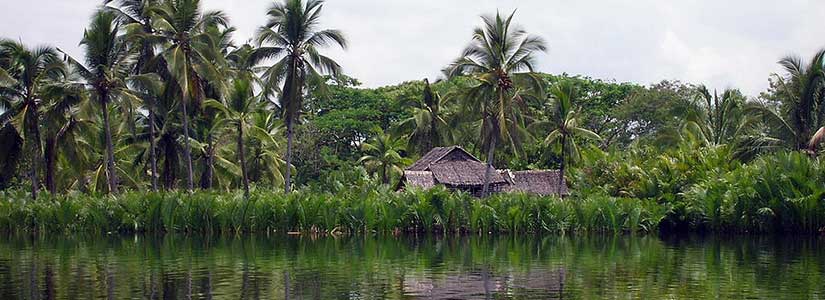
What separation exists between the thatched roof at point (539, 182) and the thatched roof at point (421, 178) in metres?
6.21

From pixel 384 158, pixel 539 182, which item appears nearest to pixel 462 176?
pixel 539 182

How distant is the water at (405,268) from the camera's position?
19.1 metres

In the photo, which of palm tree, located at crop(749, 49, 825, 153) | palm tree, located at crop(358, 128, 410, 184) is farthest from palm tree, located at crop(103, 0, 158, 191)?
palm tree, located at crop(749, 49, 825, 153)

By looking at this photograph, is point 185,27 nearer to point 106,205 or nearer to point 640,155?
point 106,205

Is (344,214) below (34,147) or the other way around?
below

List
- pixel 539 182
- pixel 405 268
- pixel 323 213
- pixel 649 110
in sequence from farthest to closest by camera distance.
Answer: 1. pixel 649 110
2. pixel 539 182
3. pixel 323 213
4. pixel 405 268

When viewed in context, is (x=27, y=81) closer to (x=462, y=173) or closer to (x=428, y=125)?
(x=462, y=173)

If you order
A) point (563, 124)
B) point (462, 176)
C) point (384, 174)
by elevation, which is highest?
point (563, 124)

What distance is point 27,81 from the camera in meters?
43.0

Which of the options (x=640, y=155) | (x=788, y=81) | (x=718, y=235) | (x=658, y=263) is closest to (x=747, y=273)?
(x=658, y=263)

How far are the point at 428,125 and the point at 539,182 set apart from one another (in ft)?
24.7

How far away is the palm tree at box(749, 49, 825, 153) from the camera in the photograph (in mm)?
40156

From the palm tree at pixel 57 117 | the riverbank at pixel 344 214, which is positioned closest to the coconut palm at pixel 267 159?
the palm tree at pixel 57 117

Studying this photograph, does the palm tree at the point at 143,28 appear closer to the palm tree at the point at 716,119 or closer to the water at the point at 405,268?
the water at the point at 405,268
